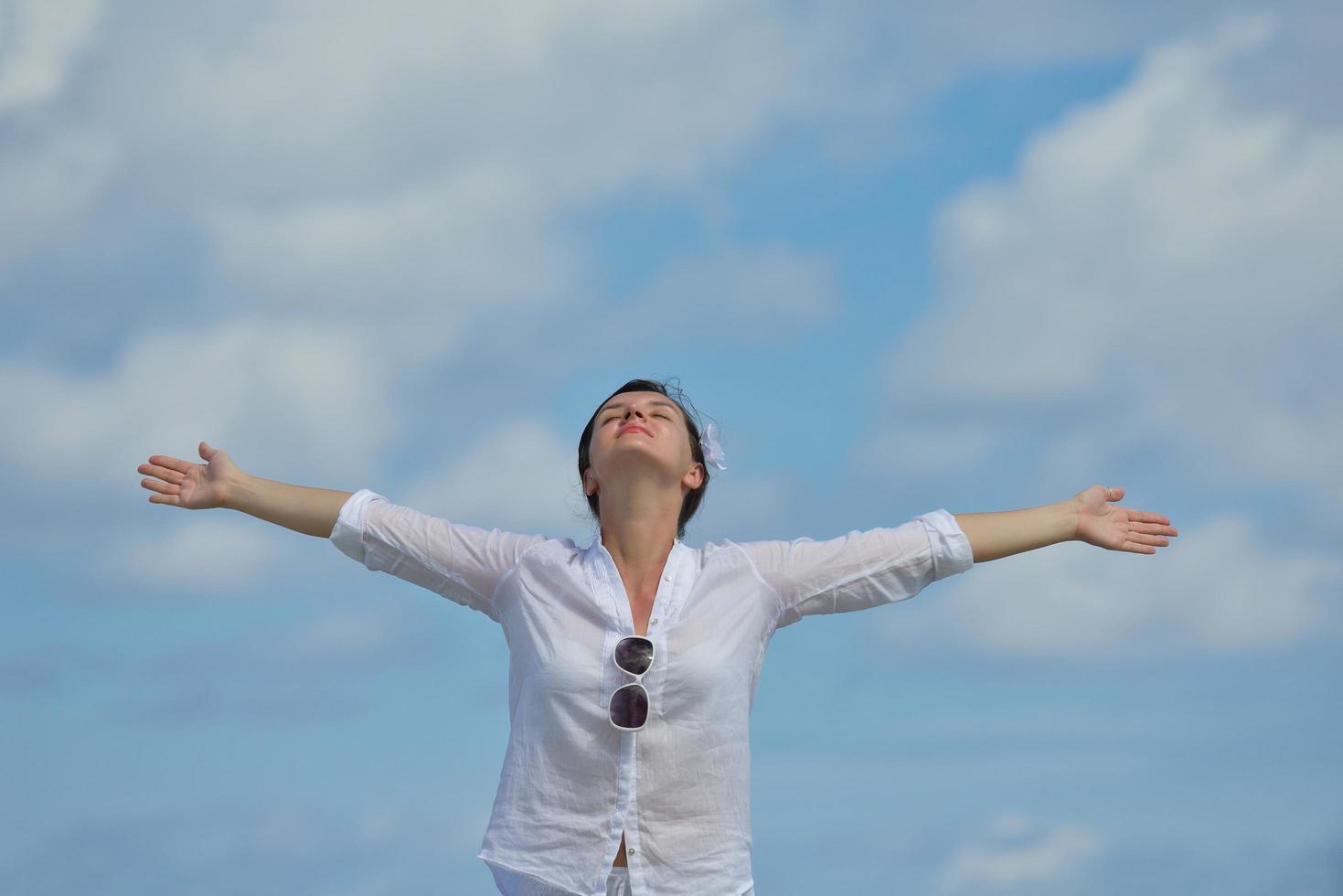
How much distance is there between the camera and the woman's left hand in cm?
590

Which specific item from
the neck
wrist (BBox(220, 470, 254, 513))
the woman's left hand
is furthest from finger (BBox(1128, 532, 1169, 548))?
wrist (BBox(220, 470, 254, 513))

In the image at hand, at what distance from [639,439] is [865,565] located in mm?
1038

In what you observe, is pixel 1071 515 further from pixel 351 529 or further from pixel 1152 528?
pixel 351 529

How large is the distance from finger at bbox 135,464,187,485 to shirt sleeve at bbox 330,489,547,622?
0.79 m

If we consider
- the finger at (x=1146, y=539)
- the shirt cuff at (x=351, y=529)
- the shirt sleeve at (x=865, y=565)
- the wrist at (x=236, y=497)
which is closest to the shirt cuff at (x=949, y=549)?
the shirt sleeve at (x=865, y=565)

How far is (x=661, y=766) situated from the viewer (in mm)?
5211

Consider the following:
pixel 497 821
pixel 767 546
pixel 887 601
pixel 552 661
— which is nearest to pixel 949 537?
pixel 887 601

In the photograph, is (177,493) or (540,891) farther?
(177,493)

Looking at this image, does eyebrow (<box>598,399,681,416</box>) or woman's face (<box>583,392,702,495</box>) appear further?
eyebrow (<box>598,399,681,416</box>)

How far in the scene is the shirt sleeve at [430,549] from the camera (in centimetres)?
569

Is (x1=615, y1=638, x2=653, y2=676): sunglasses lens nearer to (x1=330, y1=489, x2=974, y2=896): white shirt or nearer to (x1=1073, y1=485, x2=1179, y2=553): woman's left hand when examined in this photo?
(x1=330, y1=489, x2=974, y2=896): white shirt

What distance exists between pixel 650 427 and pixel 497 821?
1.67 meters

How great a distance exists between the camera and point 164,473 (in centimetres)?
600

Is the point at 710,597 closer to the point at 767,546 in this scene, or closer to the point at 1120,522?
the point at 767,546
